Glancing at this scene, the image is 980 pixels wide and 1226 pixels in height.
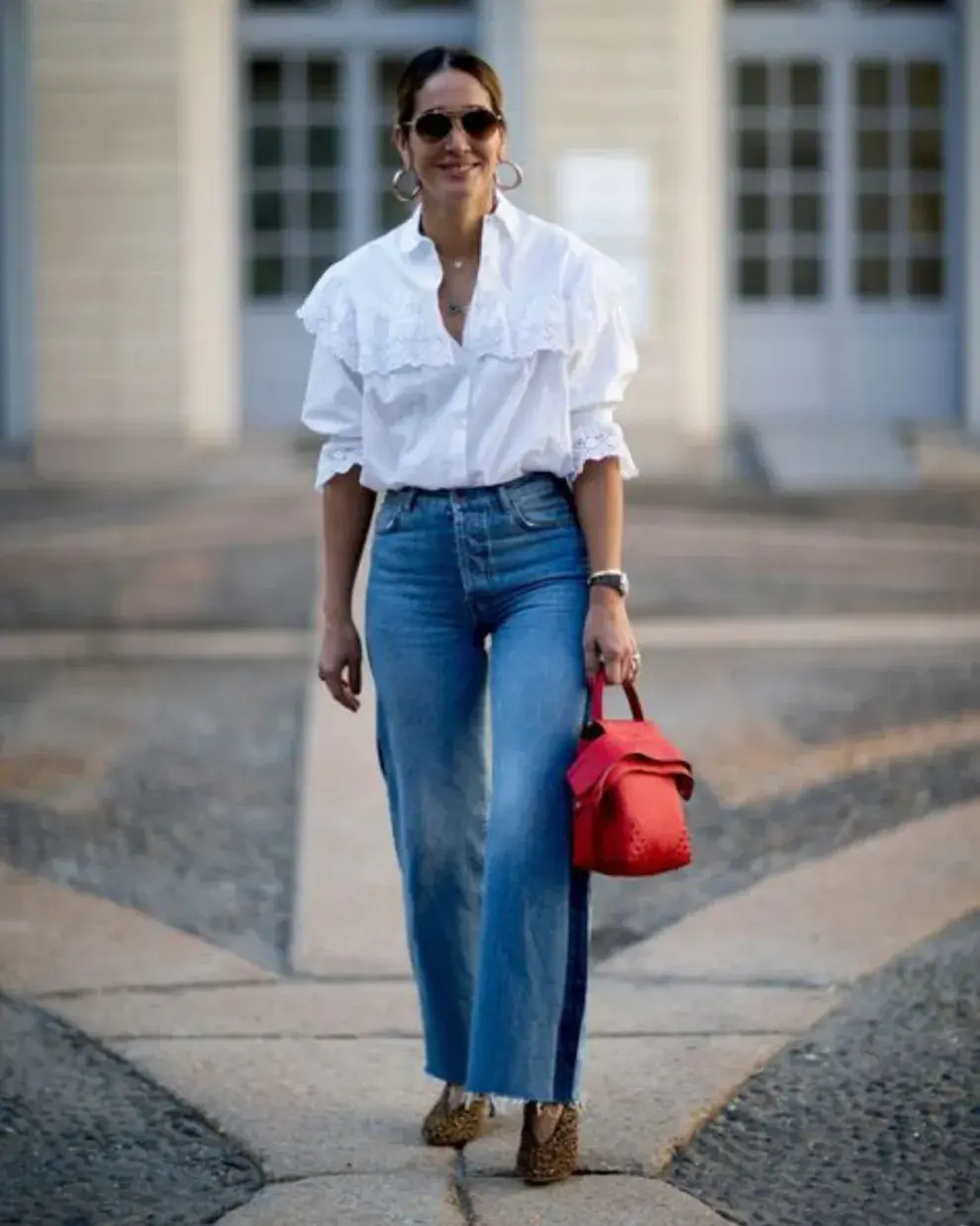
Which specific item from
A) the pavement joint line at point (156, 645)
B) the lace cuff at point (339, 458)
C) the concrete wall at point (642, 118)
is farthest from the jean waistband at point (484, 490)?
the concrete wall at point (642, 118)

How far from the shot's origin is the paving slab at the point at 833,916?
5.20 m

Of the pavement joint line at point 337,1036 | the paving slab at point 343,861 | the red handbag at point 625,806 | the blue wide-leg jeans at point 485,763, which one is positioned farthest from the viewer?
the paving slab at point 343,861

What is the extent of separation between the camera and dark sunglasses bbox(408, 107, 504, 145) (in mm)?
3781

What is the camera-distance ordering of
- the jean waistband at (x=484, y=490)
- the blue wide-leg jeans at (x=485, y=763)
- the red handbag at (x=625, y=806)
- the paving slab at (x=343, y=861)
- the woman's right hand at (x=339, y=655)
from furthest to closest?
the paving slab at (x=343, y=861) < the woman's right hand at (x=339, y=655) < the jean waistband at (x=484, y=490) < the blue wide-leg jeans at (x=485, y=763) < the red handbag at (x=625, y=806)

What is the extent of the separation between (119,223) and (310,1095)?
37.8ft

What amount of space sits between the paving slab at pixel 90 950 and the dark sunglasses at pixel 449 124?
2.14 m

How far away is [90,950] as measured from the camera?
5.36 metres

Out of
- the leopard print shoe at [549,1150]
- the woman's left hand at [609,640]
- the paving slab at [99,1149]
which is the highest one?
the woman's left hand at [609,640]

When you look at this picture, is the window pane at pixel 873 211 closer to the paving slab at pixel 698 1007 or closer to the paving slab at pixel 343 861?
the paving slab at pixel 343 861

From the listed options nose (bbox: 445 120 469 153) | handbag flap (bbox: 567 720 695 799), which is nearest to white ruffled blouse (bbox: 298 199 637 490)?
nose (bbox: 445 120 469 153)

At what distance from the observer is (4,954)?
5.31m

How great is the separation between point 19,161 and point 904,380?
646cm

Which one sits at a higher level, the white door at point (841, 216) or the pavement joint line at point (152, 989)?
the white door at point (841, 216)

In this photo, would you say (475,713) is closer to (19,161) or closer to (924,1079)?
(924,1079)
